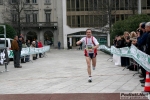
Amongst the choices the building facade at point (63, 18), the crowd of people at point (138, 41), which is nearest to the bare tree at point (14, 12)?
the building facade at point (63, 18)

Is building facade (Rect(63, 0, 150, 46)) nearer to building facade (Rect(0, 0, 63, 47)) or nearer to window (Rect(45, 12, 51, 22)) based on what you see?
building facade (Rect(0, 0, 63, 47))

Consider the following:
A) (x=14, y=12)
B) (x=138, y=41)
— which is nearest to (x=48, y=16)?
(x=14, y=12)

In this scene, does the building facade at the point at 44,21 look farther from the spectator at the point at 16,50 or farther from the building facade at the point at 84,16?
the spectator at the point at 16,50

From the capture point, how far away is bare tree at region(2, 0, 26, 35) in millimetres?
40909

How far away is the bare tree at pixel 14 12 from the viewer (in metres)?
40.9

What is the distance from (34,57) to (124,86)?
52.2 feet

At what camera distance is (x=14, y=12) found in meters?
53.1

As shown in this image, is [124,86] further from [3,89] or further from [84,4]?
[84,4]

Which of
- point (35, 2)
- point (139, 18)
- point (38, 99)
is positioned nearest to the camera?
point (38, 99)

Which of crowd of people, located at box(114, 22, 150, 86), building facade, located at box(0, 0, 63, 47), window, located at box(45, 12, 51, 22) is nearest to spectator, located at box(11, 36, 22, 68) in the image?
crowd of people, located at box(114, 22, 150, 86)

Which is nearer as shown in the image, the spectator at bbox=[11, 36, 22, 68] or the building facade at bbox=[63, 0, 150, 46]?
the spectator at bbox=[11, 36, 22, 68]

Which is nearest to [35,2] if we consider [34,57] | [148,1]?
[148,1]

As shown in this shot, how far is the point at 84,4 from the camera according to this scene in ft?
203

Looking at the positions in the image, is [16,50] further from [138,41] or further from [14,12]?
[14,12]
